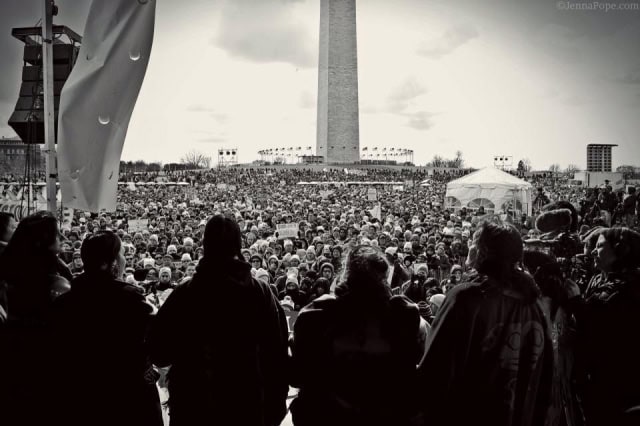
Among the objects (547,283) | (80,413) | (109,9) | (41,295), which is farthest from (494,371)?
(109,9)

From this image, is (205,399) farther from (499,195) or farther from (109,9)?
(499,195)

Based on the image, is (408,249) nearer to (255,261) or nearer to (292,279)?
(255,261)

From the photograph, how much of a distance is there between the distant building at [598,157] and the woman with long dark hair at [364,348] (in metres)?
71.9

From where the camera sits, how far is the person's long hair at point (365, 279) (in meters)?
2.27

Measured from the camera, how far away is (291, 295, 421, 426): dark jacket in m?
2.25

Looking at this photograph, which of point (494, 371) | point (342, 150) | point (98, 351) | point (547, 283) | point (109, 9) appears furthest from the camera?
point (342, 150)

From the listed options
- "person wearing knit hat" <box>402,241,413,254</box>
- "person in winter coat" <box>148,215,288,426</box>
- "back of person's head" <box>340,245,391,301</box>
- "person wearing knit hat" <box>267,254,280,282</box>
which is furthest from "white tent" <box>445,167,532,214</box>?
"person in winter coat" <box>148,215,288,426</box>

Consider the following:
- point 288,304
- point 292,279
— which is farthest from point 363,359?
point 292,279

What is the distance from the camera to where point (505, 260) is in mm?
2242

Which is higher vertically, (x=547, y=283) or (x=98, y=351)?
(x=547, y=283)

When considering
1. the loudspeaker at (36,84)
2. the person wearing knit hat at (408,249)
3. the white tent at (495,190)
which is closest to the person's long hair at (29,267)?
the loudspeaker at (36,84)

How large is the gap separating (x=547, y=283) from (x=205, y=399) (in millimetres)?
1724

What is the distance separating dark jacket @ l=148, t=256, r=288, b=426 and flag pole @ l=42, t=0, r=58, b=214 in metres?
1.48

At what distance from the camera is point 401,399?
228 cm
